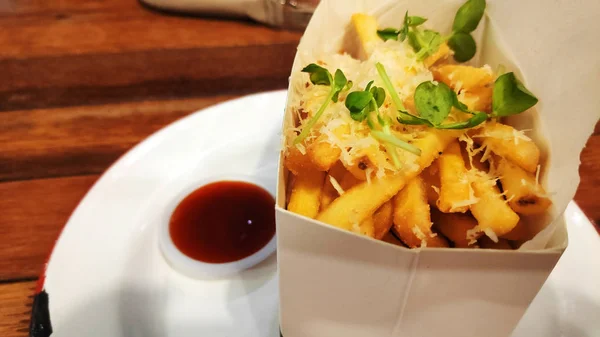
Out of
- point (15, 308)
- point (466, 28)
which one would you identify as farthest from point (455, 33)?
point (15, 308)

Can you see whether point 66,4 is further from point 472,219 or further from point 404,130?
point 472,219

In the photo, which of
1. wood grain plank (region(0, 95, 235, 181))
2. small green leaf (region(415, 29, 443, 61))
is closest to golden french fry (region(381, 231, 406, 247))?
small green leaf (region(415, 29, 443, 61))

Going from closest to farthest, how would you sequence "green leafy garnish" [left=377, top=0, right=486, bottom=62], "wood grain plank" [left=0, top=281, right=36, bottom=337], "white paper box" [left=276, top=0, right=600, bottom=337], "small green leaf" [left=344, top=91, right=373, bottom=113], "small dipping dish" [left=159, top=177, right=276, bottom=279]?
"white paper box" [left=276, top=0, right=600, bottom=337] → "small green leaf" [left=344, top=91, right=373, bottom=113] → "green leafy garnish" [left=377, top=0, right=486, bottom=62] → "wood grain plank" [left=0, top=281, right=36, bottom=337] → "small dipping dish" [left=159, top=177, right=276, bottom=279]

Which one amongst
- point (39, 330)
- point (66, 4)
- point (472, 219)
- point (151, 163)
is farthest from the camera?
point (66, 4)

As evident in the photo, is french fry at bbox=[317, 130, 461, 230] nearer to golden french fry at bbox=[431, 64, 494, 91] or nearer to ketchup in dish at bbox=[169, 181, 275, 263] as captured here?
golden french fry at bbox=[431, 64, 494, 91]

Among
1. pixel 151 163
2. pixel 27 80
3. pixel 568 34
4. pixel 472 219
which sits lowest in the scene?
pixel 27 80

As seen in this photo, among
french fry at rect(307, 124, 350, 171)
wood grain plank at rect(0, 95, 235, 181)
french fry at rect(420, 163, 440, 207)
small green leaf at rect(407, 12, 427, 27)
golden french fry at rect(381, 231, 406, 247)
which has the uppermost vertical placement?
small green leaf at rect(407, 12, 427, 27)

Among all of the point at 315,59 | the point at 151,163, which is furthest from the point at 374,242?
the point at 151,163
